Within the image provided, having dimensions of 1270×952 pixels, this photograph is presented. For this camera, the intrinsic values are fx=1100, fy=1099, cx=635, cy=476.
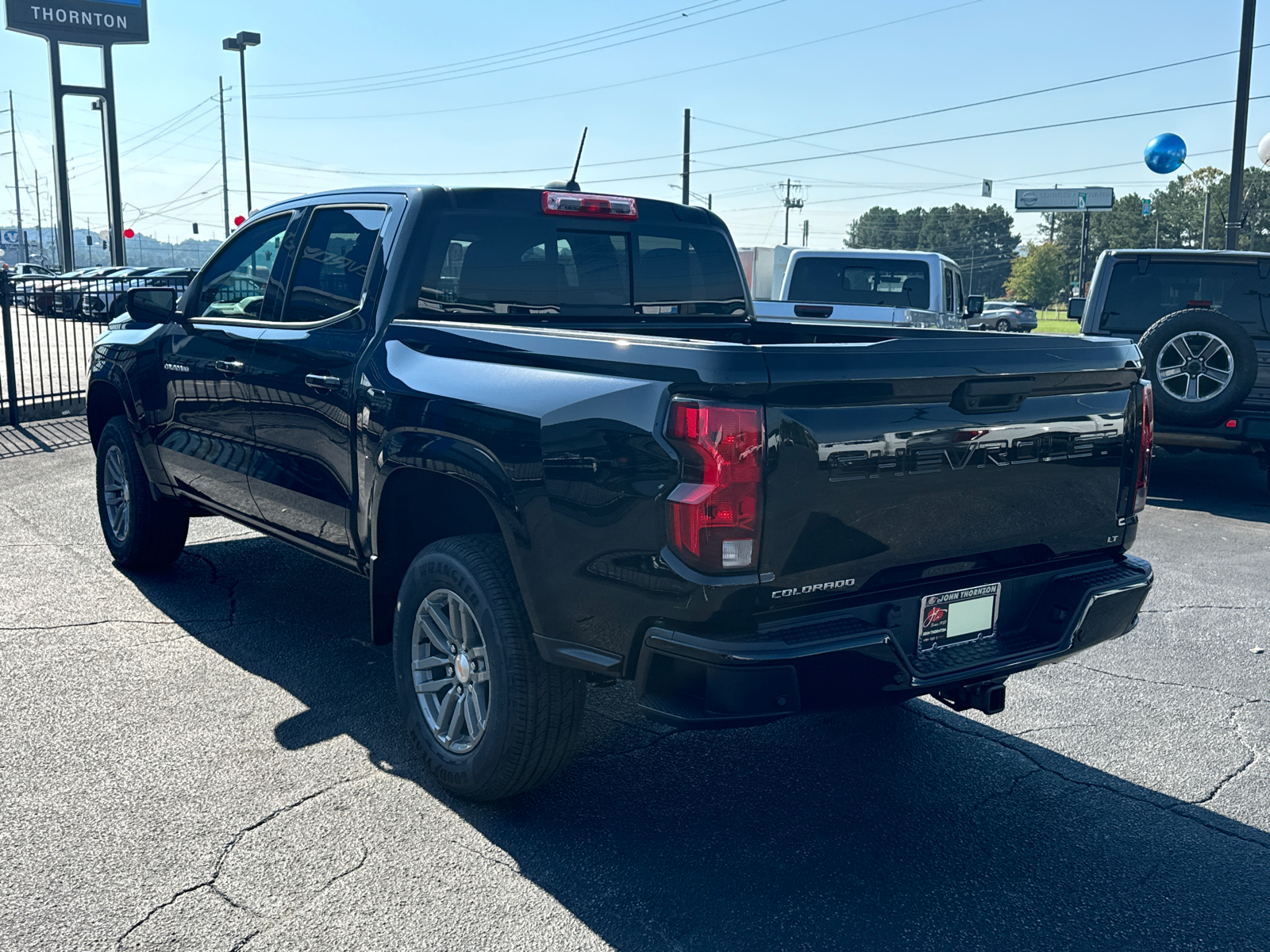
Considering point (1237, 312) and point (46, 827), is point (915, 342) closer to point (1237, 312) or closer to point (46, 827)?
point (46, 827)

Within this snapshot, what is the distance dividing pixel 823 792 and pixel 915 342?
1589 millimetres

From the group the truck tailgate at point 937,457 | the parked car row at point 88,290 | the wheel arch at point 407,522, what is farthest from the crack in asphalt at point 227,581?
the parked car row at point 88,290

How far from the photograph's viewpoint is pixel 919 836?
3.39 meters

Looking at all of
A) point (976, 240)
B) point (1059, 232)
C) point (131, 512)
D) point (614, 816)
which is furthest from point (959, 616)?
point (976, 240)

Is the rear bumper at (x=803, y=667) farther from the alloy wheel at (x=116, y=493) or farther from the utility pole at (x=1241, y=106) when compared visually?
the utility pole at (x=1241, y=106)

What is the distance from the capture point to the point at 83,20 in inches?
1390

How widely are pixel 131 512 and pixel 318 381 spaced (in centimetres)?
237

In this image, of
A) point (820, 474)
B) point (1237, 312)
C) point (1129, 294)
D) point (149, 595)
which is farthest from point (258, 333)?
point (1237, 312)


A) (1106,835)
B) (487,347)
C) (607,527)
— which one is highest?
(487,347)

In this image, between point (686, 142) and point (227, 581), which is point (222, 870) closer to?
point (227, 581)

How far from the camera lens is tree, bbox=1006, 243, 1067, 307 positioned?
128m

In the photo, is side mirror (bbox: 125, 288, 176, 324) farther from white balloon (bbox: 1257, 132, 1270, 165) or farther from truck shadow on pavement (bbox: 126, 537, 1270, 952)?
white balloon (bbox: 1257, 132, 1270, 165)

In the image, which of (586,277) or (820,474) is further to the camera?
(586,277)

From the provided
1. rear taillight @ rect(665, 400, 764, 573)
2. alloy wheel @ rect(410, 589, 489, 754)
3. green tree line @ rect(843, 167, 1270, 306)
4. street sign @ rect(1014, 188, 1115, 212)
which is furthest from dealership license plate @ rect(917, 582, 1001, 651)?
street sign @ rect(1014, 188, 1115, 212)
